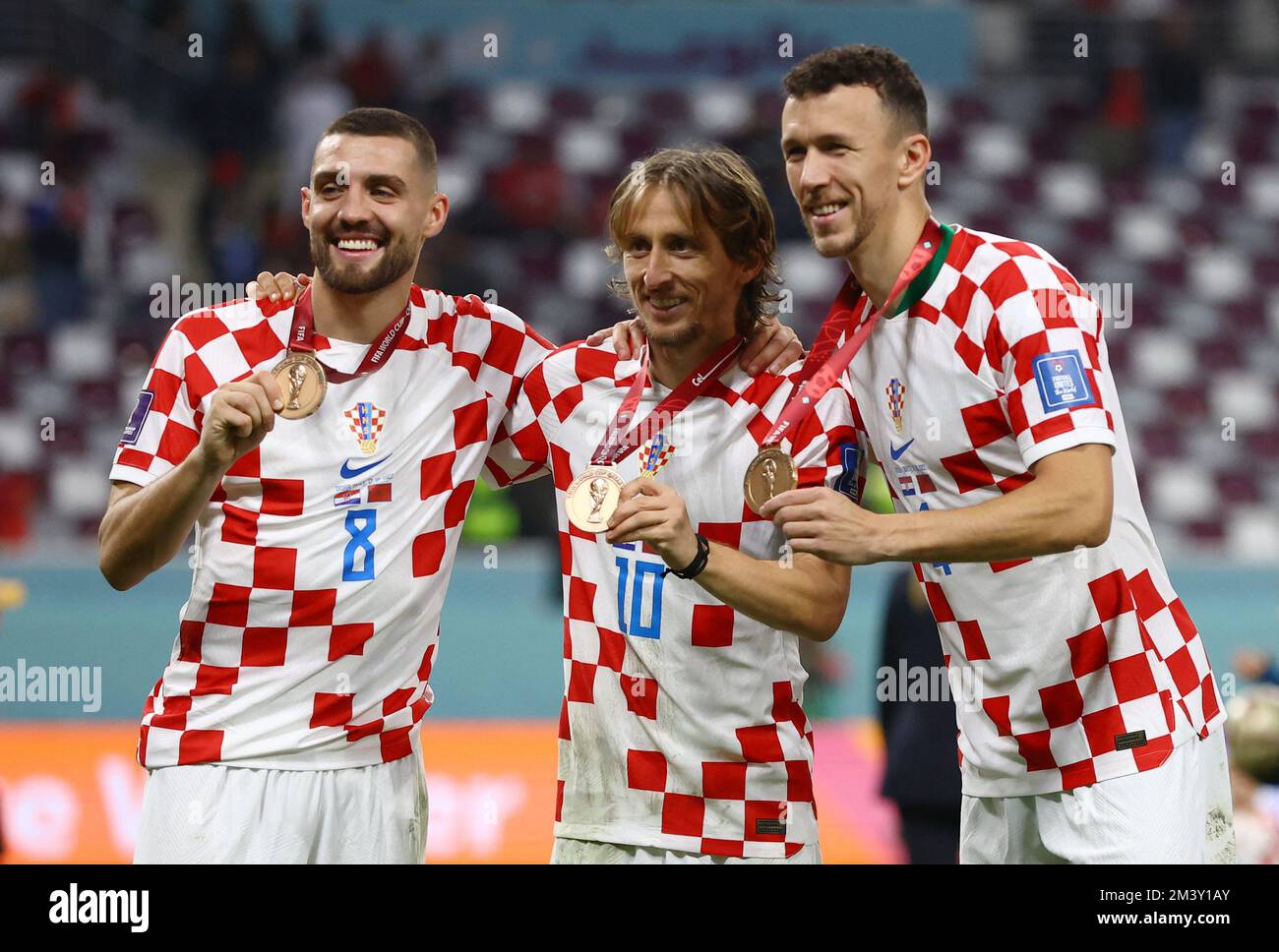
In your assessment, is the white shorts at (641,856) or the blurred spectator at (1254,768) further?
the blurred spectator at (1254,768)

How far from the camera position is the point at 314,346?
11.3ft

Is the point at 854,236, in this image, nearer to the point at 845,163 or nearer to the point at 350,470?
the point at 845,163

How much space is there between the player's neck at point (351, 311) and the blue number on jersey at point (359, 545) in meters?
0.42

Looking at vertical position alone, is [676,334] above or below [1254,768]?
above

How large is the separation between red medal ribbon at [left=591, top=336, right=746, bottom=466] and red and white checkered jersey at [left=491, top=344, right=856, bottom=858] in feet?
0.09

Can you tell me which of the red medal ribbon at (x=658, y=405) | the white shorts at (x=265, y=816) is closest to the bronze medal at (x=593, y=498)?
the red medal ribbon at (x=658, y=405)

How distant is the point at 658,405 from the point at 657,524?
0.50 metres

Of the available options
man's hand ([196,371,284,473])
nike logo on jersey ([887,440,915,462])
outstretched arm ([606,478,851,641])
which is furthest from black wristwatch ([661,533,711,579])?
man's hand ([196,371,284,473])

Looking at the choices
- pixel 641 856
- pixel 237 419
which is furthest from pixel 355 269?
pixel 641 856

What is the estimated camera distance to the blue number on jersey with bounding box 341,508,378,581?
3346 mm

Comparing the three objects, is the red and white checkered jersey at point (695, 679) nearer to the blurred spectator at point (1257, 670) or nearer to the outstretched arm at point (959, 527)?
the outstretched arm at point (959, 527)

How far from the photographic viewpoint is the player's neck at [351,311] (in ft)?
11.4

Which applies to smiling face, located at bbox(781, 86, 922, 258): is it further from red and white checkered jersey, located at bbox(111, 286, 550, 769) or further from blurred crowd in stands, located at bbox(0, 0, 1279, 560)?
blurred crowd in stands, located at bbox(0, 0, 1279, 560)

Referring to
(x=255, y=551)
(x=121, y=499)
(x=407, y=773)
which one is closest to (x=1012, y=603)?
(x=407, y=773)
